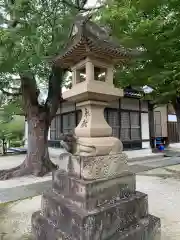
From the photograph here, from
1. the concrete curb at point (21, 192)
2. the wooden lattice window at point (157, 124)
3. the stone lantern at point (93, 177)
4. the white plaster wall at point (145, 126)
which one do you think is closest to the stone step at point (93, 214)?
the stone lantern at point (93, 177)

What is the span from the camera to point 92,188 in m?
2.60

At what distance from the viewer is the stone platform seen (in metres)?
Answer: 2.52

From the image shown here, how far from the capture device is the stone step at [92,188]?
8.46ft

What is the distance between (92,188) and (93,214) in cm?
32

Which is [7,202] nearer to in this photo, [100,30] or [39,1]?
[100,30]

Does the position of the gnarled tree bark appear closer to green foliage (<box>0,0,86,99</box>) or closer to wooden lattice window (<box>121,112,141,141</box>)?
green foliage (<box>0,0,86,99</box>)

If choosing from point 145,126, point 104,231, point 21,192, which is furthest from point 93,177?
point 145,126

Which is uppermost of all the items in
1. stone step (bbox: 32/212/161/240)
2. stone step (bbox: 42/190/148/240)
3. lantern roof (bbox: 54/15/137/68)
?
lantern roof (bbox: 54/15/137/68)

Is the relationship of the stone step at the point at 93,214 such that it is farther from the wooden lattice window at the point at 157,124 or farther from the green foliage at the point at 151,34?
the wooden lattice window at the point at 157,124

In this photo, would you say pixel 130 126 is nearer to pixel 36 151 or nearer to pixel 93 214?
pixel 36 151

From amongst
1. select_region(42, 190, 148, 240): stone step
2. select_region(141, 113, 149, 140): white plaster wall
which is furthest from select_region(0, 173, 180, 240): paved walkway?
select_region(141, 113, 149, 140): white plaster wall

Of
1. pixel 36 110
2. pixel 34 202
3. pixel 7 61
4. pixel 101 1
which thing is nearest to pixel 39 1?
pixel 101 1

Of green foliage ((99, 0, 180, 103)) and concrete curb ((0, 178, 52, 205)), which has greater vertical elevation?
green foliage ((99, 0, 180, 103))

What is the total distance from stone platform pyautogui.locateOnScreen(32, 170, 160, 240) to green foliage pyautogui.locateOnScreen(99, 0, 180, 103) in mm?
2794
